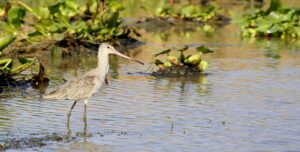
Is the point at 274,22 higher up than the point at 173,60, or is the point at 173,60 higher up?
the point at 274,22

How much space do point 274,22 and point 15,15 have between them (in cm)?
646

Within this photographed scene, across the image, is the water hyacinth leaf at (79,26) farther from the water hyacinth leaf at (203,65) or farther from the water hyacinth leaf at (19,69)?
the water hyacinth leaf at (19,69)

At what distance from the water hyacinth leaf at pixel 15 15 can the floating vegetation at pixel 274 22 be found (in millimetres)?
6038

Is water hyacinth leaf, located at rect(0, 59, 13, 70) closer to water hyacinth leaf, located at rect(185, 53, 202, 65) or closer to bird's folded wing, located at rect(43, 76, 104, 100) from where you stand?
bird's folded wing, located at rect(43, 76, 104, 100)

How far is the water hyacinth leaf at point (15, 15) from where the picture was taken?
1520 centimetres

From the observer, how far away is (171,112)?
10602mm

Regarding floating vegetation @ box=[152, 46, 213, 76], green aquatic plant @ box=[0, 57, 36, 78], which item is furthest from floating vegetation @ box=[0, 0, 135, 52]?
green aquatic plant @ box=[0, 57, 36, 78]

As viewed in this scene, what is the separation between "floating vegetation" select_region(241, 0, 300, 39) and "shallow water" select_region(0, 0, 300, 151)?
2492 millimetres

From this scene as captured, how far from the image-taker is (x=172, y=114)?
10.5 meters

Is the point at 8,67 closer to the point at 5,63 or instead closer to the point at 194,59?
the point at 5,63

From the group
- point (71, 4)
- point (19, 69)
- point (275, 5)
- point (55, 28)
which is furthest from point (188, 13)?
point (19, 69)

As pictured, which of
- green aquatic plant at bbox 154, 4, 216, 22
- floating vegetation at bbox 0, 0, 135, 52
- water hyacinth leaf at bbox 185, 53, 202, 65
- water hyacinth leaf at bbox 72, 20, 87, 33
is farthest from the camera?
green aquatic plant at bbox 154, 4, 216, 22

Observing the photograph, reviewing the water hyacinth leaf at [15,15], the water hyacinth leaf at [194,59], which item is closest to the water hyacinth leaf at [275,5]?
the water hyacinth leaf at [194,59]

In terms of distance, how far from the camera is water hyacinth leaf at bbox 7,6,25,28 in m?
15.2
